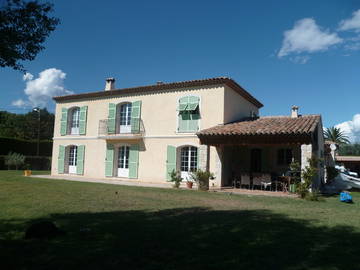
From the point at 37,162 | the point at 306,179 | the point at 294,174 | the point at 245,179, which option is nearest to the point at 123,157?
the point at 245,179

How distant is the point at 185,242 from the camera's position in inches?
184

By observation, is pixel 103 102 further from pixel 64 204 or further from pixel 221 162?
pixel 64 204

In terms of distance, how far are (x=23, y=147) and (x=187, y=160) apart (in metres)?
18.5

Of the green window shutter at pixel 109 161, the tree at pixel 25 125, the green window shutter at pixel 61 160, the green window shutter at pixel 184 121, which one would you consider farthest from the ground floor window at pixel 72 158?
the tree at pixel 25 125

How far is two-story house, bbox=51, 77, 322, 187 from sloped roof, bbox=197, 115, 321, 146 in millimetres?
39

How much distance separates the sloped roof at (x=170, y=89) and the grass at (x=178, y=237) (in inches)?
314

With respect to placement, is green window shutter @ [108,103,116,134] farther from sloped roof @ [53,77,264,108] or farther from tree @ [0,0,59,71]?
tree @ [0,0,59,71]

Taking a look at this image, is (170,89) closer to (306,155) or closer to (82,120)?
(82,120)

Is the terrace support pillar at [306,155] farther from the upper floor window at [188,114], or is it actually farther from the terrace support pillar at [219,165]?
the upper floor window at [188,114]

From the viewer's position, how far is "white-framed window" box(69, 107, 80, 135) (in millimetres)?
20000

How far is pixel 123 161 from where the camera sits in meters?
18.0

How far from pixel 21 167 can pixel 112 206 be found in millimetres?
19536

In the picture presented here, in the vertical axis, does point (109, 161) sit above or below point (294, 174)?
above

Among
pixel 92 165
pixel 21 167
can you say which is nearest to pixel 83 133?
pixel 92 165
